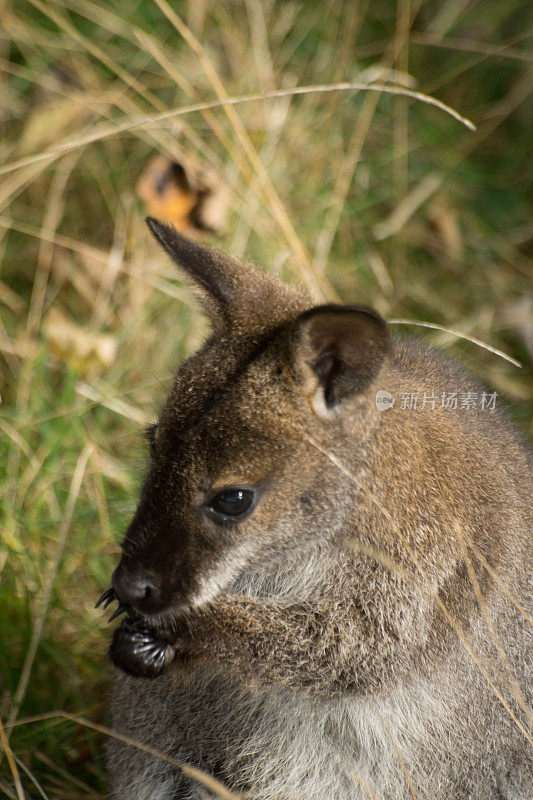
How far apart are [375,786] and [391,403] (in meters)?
0.97

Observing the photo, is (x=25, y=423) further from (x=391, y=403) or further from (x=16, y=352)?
(x=391, y=403)

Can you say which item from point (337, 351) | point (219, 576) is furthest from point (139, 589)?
point (337, 351)

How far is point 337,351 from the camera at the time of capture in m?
2.03

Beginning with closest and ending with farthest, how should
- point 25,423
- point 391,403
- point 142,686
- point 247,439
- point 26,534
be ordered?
point 247,439
point 391,403
point 142,686
point 26,534
point 25,423

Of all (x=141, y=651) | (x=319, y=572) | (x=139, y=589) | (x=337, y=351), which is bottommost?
(x=141, y=651)

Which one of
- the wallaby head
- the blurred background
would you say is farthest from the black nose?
the blurred background

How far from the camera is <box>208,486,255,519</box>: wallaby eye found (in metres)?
2.06

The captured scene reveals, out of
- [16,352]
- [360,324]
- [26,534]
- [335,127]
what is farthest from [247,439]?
[335,127]

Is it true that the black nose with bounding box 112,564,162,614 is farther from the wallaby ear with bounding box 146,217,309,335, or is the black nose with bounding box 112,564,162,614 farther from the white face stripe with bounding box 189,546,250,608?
the wallaby ear with bounding box 146,217,309,335

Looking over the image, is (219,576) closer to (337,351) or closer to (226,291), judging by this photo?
(337,351)

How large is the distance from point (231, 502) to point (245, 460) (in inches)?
3.8

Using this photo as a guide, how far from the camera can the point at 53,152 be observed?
3.48 m

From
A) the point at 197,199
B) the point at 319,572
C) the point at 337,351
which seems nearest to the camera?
the point at 337,351

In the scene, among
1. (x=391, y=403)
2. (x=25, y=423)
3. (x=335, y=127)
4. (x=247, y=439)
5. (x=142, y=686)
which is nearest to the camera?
(x=247, y=439)
